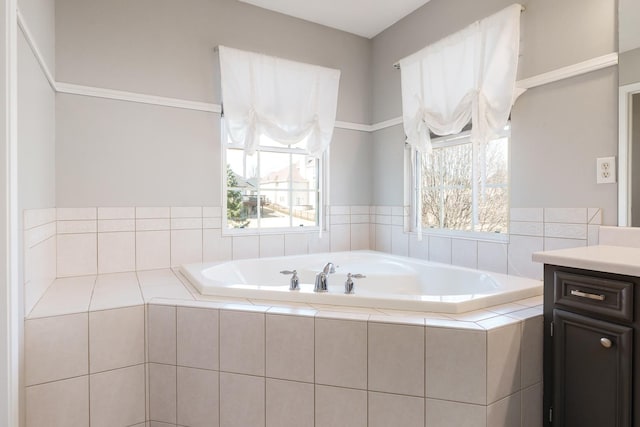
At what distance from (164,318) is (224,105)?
1602mm

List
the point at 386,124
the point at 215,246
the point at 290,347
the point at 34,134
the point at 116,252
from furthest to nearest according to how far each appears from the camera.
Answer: the point at 386,124 < the point at 215,246 < the point at 116,252 < the point at 34,134 < the point at 290,347

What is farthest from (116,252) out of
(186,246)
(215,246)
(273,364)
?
(273,364)

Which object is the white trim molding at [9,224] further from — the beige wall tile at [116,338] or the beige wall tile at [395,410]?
the beige wall tile at [395,410]

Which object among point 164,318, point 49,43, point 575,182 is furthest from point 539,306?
point 49,43

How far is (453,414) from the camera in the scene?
1.34 meters

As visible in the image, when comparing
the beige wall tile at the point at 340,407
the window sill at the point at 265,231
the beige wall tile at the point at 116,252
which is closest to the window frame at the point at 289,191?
the window sill at the point at 265,231

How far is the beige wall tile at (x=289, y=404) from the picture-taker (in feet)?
4.82

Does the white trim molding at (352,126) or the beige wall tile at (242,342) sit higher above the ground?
the white trim molding at (352,126)

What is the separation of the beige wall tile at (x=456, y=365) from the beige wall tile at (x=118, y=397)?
1272 mm

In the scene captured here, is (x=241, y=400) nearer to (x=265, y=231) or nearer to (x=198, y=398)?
(x=198, y=398)

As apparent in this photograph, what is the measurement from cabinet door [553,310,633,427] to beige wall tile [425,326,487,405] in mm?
351

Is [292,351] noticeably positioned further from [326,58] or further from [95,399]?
[326,58]

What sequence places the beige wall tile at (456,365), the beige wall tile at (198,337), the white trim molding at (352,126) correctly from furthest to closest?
the white trim molding at (352,126) → the beige wall tile at (198,337) → the beige wall tile at (456,365)

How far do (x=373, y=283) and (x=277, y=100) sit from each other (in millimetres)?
1579
